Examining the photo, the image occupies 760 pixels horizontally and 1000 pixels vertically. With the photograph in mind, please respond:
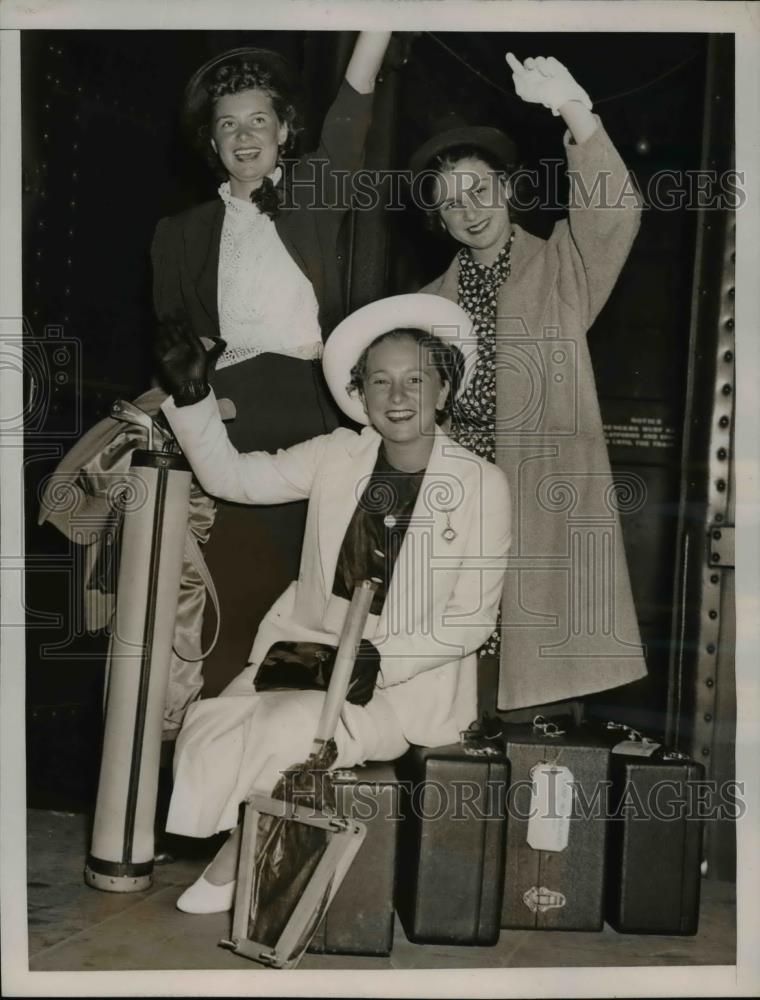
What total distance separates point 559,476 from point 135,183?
1720 mm

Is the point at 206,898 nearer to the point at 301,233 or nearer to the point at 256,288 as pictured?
the point at 256,288

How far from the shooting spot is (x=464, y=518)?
3.57m

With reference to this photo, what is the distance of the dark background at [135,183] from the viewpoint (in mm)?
3637

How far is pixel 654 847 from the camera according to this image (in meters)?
3.53

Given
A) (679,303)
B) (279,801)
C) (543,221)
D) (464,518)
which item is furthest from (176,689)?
(679,303)

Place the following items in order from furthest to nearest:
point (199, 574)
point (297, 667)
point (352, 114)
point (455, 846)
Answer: point (199, 574) → point (352, 114) → point (297, 667) → point (455, 846)

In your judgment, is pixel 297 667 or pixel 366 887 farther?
pixel 297 667

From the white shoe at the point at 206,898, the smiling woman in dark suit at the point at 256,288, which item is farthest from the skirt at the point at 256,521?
the white shoe at the point at 206,898

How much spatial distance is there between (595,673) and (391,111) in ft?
6.22

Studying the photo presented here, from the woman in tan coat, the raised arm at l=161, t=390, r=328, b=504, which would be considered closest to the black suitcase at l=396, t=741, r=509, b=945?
the woman in tan coat

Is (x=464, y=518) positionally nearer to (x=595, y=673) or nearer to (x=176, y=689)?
(x=595, y=673)

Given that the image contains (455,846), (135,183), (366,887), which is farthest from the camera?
(135,183)

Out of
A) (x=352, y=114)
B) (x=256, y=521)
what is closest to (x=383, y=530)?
(x=256, y=521)

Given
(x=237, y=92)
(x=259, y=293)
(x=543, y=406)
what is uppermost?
(x=237, y=92)
